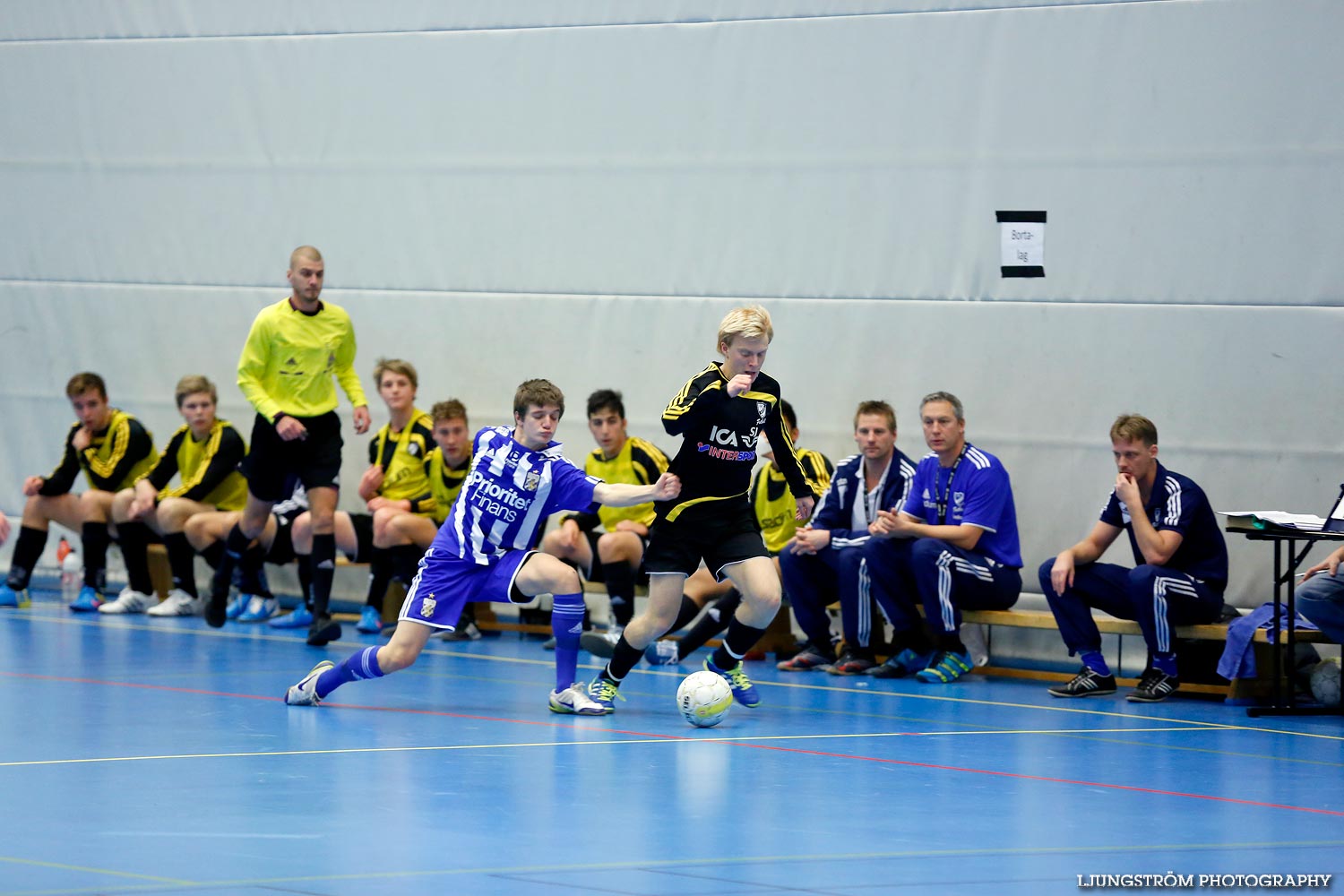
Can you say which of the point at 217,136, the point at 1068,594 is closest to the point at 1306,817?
the point at 1068,594

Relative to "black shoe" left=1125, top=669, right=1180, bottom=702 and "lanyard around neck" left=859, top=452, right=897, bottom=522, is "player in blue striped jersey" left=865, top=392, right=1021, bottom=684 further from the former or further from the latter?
"black shoe" left=1125, top=669, right=1180, bottom=702

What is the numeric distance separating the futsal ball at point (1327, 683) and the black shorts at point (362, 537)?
5996 mm

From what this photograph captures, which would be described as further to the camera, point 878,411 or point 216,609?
point 216,609

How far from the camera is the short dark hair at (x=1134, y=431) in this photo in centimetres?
872

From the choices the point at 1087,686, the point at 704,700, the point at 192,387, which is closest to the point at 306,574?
the point at 192,387

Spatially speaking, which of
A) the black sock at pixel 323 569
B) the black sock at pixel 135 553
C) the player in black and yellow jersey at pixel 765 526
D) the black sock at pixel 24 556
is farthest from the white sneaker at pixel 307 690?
the black sock at pixel 24 556

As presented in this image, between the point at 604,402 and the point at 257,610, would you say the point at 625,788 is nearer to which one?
the point at 604,402

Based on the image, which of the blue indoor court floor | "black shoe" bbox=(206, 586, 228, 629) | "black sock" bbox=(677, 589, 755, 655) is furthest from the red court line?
→ "black shoe" bbox=(206, 586, 228, 629)

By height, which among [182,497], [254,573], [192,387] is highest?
[192,387]

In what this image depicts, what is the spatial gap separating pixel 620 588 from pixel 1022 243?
3144mm

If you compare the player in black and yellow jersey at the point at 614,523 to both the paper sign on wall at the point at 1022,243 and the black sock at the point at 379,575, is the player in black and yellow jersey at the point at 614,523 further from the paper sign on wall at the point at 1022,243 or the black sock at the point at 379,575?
the paper sign on wall at the point at 1022,243

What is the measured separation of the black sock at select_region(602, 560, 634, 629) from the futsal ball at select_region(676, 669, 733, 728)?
305 centimetres

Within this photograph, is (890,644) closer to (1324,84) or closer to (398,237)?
(1324,84)

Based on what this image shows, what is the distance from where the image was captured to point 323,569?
10.1 metres
